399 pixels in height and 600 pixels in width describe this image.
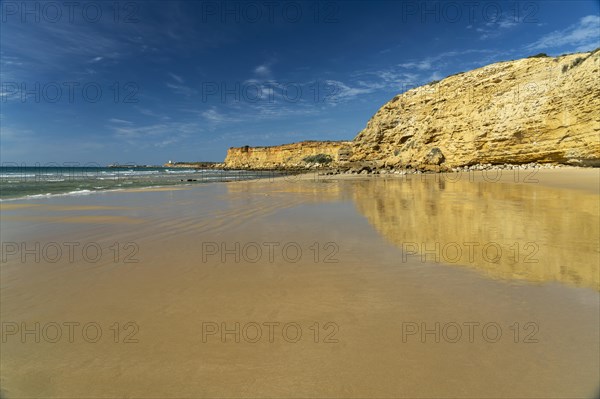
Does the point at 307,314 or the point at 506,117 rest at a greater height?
the point at 506,117

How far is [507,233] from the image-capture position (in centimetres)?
548

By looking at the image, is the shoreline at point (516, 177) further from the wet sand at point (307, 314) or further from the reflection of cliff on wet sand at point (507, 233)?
the wet sand at point (307, 314)

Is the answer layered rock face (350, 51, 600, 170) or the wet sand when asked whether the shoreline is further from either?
the wet sand

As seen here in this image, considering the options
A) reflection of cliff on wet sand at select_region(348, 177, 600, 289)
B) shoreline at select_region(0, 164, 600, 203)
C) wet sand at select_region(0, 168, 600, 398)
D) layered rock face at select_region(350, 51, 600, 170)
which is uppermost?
layered rock face at select_region(350, 51, 600, 170)

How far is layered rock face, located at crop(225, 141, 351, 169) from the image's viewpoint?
90000 mm

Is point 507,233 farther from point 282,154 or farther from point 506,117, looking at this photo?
point 282,154

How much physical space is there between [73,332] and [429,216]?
7.06m

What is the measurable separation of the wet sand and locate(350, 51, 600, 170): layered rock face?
65.5ft

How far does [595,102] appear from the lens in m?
18.6

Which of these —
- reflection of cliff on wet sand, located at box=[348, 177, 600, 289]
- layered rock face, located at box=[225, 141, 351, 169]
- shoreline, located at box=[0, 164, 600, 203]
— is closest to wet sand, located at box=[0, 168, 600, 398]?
reflection of cliff on wet sand, located at box=[348, 177, 600, 289]

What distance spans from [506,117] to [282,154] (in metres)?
81.1

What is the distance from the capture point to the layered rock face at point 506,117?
19750mm

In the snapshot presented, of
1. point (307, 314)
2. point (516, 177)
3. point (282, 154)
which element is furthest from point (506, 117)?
point (282, 154)

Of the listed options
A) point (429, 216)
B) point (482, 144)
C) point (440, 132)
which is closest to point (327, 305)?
point (429, 216)
